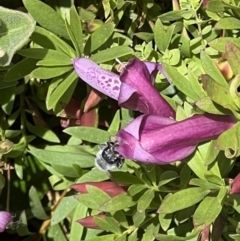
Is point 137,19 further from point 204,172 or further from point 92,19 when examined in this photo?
point 204,172

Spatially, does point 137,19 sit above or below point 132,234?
above

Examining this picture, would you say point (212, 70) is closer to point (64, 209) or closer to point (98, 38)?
point (98, 38)

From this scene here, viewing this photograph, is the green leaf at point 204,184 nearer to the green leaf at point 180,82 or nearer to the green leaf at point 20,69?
the green leaf at point 180,82

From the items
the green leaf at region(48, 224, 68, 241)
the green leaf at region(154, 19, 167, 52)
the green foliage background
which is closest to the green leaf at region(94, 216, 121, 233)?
the green foliage background

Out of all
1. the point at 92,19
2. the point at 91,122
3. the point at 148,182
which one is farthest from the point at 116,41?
the point at 148,182

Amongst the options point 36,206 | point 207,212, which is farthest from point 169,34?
point 36,206

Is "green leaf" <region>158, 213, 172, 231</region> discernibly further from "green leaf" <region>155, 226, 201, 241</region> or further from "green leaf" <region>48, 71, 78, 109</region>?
"green leaf" <region>48, 71, 78, 109</region>
